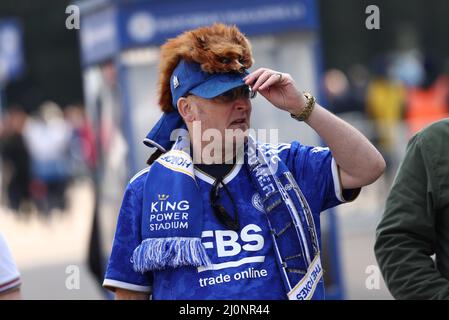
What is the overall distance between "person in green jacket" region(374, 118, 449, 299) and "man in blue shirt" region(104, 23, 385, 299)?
0.13 metres

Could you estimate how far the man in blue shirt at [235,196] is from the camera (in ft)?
11.0

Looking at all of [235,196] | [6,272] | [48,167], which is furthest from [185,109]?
[48,167]

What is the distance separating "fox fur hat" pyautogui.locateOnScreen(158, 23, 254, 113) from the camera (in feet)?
11.4

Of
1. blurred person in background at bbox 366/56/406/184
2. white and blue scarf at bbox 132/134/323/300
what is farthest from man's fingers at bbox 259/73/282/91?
blurred person in background at bbox 366/56/406/184

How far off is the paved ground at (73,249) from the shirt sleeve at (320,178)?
2603mm

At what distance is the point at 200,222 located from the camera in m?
3.42

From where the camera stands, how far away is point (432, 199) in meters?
3.42

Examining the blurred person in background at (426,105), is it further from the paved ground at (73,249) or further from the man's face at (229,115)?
the man's face at (229,115)

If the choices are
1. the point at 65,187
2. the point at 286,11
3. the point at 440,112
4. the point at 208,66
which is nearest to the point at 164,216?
the point at 208,66

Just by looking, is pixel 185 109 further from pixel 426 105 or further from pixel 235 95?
pixel 426 105

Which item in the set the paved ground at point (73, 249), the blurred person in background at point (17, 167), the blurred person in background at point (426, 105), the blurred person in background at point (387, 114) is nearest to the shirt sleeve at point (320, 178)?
the paved ground at point (73, 249)

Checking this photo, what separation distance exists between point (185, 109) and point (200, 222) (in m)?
0.41

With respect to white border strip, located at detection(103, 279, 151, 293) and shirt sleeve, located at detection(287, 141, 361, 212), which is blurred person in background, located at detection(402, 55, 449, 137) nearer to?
shirt sleeve, located at detection(287, 141, 361, 212)
